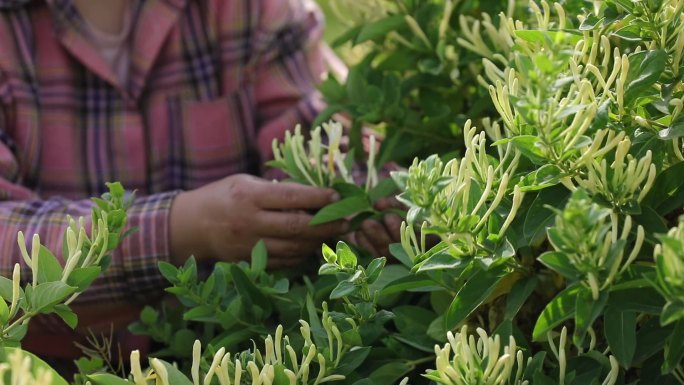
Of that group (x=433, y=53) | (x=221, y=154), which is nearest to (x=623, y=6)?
(x=433, y=53)

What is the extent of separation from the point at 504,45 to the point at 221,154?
0.74 metres

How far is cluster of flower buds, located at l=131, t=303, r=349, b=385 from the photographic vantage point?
2.27 feet

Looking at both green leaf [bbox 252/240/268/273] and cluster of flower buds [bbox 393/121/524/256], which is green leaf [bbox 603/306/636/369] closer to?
cluster of flower buds [bbox 393/121/524/256]

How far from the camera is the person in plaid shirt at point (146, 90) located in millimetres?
1565

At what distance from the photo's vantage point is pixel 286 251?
1.18m

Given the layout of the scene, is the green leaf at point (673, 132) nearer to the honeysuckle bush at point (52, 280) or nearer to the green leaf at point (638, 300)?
the green leaf at point (638, 300)

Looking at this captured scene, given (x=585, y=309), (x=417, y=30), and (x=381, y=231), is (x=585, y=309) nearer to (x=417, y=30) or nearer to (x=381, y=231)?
(x=381, y=231)

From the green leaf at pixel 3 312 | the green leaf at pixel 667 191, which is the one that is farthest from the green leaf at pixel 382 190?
the green leaf at pixel 3 312

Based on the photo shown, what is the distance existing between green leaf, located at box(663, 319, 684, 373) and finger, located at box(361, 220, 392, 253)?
46 cm

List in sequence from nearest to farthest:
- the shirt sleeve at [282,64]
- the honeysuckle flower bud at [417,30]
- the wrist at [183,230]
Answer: the honeysuckle flower bud at [417,30] → the wrist at [183,230] → the shirt sleeve at [282,64]

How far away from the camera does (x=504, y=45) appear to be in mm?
1026

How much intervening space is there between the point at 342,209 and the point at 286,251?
17 centimetres

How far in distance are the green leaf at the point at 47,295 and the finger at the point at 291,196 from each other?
0.40 m

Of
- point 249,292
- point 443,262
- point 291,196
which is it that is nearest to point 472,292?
point 443,262
